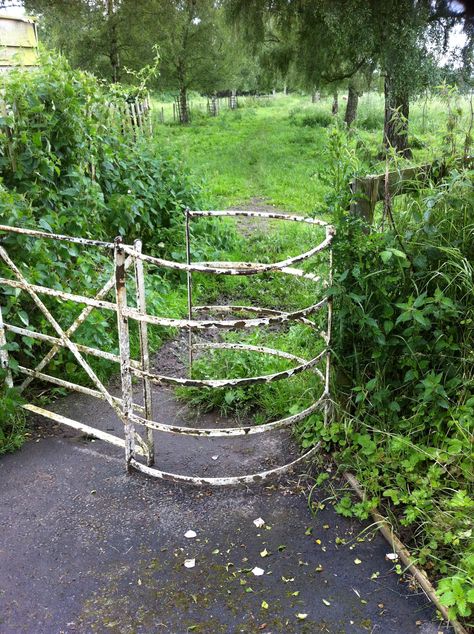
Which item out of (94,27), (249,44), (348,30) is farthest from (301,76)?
(94,27)

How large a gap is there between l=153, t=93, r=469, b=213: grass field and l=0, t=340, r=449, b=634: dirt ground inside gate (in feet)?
6.06

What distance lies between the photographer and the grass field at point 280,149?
4.02 meters

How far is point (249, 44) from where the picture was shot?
16359 millimetres

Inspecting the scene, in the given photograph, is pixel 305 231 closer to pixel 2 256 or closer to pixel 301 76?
pixel 2 256

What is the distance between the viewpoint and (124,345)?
323 centimetres

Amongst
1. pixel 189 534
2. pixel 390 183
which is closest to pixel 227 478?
pixel 189 534

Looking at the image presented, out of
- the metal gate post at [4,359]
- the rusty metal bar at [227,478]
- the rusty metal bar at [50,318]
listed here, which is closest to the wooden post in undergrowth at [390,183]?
the rusty metal bar at [227,478]

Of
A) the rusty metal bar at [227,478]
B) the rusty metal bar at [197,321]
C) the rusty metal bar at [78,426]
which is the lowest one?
the rusty metal bar at [227,478]

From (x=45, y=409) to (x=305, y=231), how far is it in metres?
5.64

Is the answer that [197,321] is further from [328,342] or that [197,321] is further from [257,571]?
[257,571]

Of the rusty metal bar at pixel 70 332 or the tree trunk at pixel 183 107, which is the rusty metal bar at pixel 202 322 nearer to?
the rusty metal bar at pixel 70 332

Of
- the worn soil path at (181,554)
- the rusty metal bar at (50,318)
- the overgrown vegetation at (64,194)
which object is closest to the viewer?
the worn soil path at (181,554)

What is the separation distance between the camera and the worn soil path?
2523 mm

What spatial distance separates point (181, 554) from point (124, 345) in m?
1.16
